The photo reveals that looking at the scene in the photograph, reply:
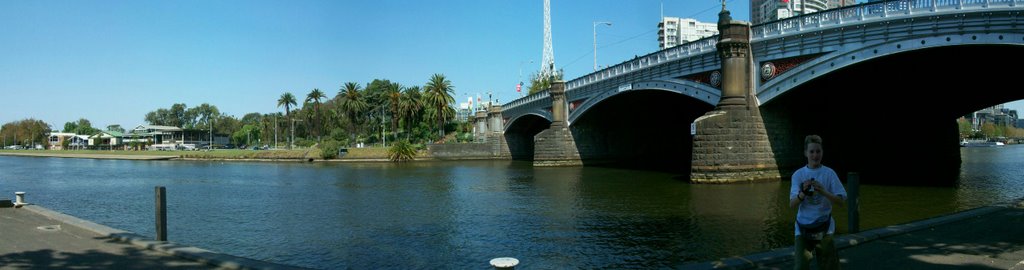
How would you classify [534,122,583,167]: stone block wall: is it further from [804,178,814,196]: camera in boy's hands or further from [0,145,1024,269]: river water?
[804,178,814,196]: camera in boy's hands

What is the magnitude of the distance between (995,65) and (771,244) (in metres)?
20.6

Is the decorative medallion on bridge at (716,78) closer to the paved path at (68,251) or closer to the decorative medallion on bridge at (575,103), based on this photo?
the decorative medallion on bridge at (575,103)

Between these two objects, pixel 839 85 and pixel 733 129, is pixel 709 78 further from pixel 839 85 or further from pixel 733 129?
pixel 839 85

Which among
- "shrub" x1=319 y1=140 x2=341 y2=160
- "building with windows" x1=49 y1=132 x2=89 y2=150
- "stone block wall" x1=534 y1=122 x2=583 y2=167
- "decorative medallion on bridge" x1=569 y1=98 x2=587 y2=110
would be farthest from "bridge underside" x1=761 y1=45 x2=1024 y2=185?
"building with windows" x1=49 y1=132 x2=89 y2=150

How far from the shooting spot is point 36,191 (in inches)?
1276

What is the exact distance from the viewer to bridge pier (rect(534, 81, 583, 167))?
51.5 meters

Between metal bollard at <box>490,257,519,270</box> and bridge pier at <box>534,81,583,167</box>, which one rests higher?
bridge pier at <box>534,81,583,167</box>

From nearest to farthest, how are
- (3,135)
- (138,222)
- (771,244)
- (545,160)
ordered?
(771,244) < (138,222) < (545,160) < (3,135)

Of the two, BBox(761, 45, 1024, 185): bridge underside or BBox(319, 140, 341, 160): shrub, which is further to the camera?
BBox(319, 140, 341, 160): shrub

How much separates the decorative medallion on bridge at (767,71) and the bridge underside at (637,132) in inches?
607

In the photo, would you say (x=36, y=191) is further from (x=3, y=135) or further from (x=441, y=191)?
(x=3, y=135)

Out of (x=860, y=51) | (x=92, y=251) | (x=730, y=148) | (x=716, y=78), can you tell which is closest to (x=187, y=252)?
(x=92, y=251)

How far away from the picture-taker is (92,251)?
30.0 feet

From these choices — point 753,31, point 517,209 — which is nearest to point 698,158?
point 753,31
